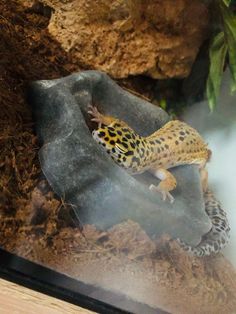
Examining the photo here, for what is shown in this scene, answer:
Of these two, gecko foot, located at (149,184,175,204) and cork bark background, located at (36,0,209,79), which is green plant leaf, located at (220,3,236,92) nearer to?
cork bark background, located at (36,0,209,79)

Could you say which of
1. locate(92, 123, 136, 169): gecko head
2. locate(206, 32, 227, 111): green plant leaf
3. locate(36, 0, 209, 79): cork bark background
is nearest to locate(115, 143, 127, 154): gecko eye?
locate(92, 123, 136, 169): gecko head

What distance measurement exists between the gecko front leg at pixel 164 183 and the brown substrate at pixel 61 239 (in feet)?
0.74

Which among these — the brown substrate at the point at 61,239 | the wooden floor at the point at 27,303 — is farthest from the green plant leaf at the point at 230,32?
the wooden floor at the point at 27,303

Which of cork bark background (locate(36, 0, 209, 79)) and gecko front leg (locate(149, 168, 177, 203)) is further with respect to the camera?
cork bark background (locate(36, 0, 209, 79))

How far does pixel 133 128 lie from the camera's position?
98.1 inches

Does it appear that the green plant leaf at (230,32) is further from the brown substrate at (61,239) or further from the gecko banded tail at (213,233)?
the brown substrate at (61,239)

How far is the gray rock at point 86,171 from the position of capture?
1.94 m

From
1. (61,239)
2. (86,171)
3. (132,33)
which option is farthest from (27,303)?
(132,33)

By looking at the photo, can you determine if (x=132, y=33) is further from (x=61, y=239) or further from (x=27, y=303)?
(x=27, y=303)

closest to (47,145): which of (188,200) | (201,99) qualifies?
(188,200)

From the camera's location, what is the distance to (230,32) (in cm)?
291

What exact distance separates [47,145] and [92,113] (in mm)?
352

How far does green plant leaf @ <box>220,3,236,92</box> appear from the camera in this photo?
2.90 metres

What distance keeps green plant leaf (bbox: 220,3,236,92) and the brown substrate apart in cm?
123
